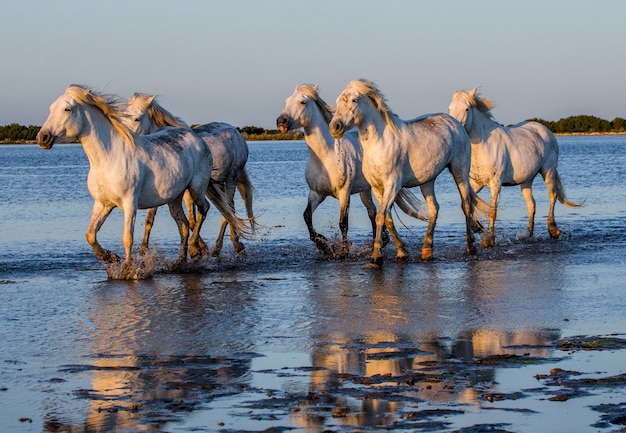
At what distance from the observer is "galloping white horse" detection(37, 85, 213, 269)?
11.3 metres

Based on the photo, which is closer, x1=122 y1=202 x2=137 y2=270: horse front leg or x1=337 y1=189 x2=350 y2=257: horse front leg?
x1=122 y1=202 x2=137 y2=270: horse front leg

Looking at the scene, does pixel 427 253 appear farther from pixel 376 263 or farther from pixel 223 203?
pixel 223 203

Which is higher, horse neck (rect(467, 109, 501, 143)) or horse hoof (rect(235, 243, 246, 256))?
horse neck (rect(467, 109, 501, 143))

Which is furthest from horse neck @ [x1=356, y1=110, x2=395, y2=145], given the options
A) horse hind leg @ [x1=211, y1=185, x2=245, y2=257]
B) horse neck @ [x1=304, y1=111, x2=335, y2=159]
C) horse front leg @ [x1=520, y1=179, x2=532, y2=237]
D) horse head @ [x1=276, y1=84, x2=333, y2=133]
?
horse front leg @ [x1=520, y1=179, x2=532, y2=237]

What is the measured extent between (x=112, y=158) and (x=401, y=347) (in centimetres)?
533

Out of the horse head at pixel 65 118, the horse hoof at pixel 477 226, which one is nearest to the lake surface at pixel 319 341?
the horse hoof at pixel 477 226

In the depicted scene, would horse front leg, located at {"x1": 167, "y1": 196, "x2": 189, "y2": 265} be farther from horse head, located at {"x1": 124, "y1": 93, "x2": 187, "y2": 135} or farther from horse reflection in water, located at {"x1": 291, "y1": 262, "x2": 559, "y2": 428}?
horse reflection in water, located at {"x1": 291, "y1": 262, "x2": 559, "y2": 428}

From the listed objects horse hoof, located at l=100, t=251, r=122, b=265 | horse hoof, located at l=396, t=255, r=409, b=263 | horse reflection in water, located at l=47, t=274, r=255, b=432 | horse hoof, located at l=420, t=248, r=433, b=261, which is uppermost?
horse hoof, located at l=100, t=251, r=122, b=265

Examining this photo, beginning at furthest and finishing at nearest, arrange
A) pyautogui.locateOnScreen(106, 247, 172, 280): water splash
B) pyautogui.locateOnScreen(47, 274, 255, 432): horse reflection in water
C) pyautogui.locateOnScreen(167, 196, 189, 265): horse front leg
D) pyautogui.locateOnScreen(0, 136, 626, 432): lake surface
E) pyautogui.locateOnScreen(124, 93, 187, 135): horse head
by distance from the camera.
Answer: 1. pyautogui.locateOnScreen(124, 93, 187, 135): horse head
2. pyautogui.locateOnScreen(167, 196, 189, 265): horse front leg
3. pyautogui.locateOnScreen(106, 247, 172, 280): water splash
4. pyautogui.locateOnScreen(47, 274, 255, 432): horse reflection in water
5. pyautogui.locateOnScreen(0, 136, 626, 432): lake surface

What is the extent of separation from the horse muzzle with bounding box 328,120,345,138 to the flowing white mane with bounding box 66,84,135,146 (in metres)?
2.33

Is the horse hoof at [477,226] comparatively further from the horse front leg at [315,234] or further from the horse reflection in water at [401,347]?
the horse reflection in water at [401,347]

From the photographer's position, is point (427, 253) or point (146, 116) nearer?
point (427, 253)

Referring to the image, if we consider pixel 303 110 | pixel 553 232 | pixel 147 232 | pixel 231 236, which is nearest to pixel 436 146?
pixel 303 110

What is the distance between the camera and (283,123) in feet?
42.3
